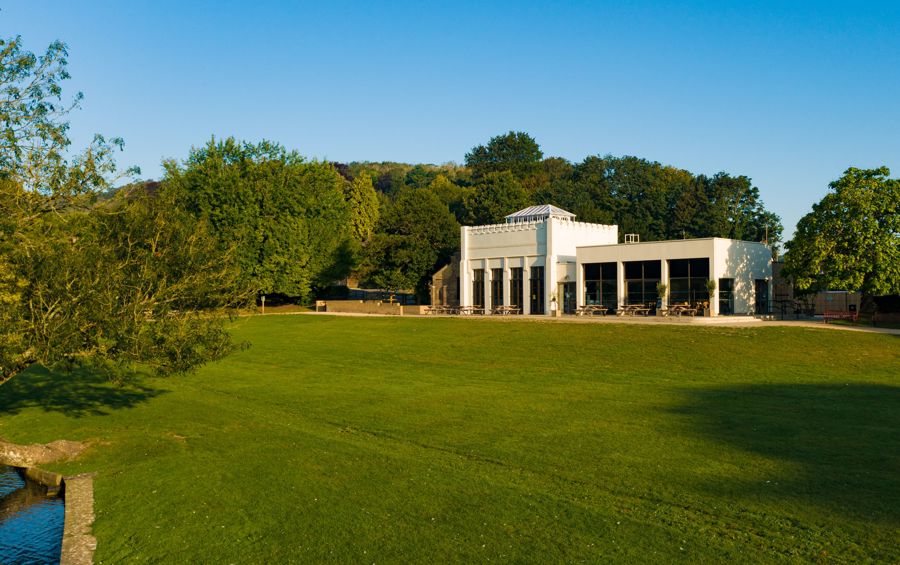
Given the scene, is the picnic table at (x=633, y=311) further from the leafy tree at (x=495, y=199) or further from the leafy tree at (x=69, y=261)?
the leafy tree at (x=495, y=199)

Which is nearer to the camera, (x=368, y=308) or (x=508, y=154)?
(x=368, y=308)

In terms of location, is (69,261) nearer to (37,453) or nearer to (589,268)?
(37,453)

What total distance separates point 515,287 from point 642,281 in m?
11.0

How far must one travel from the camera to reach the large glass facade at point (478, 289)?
6166cm

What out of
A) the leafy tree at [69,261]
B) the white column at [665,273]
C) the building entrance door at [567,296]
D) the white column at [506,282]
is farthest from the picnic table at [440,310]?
the leafy tree at [69,261]

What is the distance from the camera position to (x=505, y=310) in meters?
56.9

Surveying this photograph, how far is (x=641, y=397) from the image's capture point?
23625 mm

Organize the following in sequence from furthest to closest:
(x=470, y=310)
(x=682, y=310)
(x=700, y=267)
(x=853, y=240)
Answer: (x=470, y=310) < (x=700, y=267) < (x=682, y=310) < (x=853, y=240)

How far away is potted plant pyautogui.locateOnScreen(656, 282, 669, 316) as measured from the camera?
155 ft

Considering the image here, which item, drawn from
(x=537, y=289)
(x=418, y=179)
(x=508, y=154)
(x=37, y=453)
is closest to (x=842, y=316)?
(x=537, y=289)

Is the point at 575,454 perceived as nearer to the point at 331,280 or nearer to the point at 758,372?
the point at 758,372

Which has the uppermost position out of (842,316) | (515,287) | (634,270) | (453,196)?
(453,196)

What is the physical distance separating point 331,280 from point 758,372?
4743 centimetres

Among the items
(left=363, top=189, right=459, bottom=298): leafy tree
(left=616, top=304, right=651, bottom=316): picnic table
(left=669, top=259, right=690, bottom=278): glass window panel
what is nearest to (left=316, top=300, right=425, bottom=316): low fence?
(left=363, top=189, right=459, bottom=298): leafy tree
